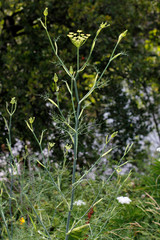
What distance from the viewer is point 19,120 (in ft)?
13.0

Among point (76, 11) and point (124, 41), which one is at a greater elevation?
point (76, 11)

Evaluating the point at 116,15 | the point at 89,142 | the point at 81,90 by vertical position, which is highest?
the point at 116,15

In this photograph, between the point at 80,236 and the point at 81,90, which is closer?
the point at 80,236

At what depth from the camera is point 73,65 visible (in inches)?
161

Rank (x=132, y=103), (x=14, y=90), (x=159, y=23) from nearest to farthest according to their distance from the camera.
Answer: (x=14, y=90), (x=132, y=103), (x=159, y=23)

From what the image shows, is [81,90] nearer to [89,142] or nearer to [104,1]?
[89,142]

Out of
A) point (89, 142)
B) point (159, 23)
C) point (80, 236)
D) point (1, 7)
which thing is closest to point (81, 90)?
point (89, 142)

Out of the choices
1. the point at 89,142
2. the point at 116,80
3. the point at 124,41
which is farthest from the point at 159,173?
the point at 124,41

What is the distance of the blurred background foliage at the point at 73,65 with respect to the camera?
13.1 feet

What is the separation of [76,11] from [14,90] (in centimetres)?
122

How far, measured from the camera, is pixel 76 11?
409cm

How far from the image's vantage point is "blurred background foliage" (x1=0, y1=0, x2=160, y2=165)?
3.99 metres

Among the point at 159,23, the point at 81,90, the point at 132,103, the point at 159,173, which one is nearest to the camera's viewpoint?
the point at 159,173

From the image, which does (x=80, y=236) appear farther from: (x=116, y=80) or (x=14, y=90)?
(x=116, y=80)
